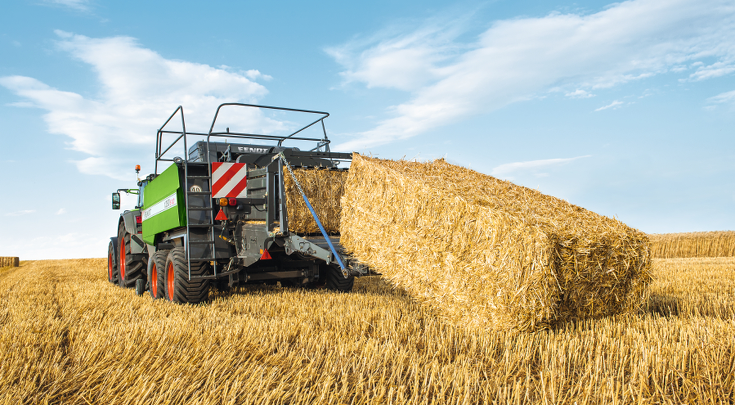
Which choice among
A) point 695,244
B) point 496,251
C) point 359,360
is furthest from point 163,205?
point 695,244

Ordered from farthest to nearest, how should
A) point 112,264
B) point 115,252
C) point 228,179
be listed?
point 112,264 → point 115,252 → point 228,179

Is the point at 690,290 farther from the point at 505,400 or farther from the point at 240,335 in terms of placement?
the point at 240,335

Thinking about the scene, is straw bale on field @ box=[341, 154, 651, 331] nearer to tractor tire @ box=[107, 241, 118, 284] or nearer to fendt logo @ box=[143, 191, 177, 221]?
fendt logo @ box=[143, 191, 177, 221]

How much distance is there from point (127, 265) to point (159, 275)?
2577 millimetres

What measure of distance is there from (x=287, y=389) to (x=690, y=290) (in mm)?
7421

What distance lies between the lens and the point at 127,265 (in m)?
9.67

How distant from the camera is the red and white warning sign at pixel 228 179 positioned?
6840 mm

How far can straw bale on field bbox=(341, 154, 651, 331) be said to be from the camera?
158 inches

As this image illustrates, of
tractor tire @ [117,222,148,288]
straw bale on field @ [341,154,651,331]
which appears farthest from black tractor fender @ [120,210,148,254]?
straw bale on field @ [341,154,651,331]

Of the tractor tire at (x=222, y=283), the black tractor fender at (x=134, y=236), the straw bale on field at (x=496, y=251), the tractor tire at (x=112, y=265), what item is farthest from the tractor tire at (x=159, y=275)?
the straw bale on field at (x=496, y=251)

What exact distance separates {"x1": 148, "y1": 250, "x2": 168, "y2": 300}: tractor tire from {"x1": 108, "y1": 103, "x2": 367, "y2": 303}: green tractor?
0.6 inches

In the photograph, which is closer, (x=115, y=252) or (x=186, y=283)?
(x=186, y=283)

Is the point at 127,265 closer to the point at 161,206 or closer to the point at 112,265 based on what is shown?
the point at 112,265

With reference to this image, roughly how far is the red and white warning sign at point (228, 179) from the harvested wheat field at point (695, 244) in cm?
2048
